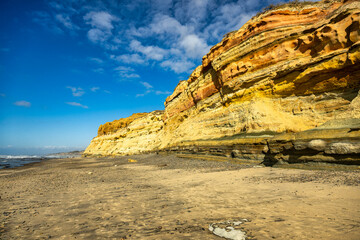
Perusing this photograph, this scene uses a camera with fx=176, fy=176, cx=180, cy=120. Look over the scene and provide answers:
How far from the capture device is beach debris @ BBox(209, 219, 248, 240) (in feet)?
10.2

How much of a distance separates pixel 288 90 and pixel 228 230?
50.0ft

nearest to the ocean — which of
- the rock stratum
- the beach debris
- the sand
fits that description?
the rock stratum

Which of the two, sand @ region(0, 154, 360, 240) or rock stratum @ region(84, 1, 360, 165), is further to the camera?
rock stratum @ region(84, 1, 360, 165)

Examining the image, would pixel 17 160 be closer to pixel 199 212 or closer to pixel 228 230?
pixel 199 212

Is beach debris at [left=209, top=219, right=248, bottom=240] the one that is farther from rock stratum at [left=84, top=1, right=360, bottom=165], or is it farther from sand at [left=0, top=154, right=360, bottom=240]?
rock stratum at [left=84, top=1, right=360, bottom=165]

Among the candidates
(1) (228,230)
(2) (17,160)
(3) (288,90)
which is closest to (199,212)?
(1) (228,230)

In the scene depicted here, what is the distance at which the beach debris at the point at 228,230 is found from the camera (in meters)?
3.12

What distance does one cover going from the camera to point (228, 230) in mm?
3338

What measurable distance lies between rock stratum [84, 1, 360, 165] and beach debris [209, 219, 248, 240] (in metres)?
7.23

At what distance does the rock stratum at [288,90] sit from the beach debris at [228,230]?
7225 mm

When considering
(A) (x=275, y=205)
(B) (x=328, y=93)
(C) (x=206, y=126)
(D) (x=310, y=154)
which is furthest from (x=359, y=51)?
(C) (x=206, y=126)

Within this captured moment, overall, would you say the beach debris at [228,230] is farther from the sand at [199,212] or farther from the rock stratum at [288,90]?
the rock stratum at [288,90]

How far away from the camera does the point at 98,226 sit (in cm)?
415

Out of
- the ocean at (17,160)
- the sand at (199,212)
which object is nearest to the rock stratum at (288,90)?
the sand at (199,212)
